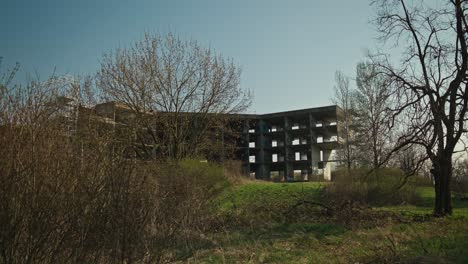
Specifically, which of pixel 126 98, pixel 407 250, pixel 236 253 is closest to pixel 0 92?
pixel 236 253

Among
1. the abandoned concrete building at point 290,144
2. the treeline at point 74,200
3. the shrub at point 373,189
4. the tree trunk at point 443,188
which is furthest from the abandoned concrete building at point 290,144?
the treeline at point 74,200

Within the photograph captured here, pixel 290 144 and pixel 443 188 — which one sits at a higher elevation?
pixel 290 144

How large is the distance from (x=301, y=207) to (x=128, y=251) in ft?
39.4

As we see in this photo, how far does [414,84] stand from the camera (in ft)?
47.1

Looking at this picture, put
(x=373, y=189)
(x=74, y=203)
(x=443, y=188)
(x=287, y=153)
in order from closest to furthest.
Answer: (x=74, y=203) → (x=443, y=188) → (x=373, y=189) → (x=287, y=153)

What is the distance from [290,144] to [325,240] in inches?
1730

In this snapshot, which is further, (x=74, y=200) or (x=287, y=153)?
(x=287, y=153)

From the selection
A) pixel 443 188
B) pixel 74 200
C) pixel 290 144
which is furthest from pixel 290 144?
pixel 74 200

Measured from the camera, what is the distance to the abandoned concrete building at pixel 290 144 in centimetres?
5053

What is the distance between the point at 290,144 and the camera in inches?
2089

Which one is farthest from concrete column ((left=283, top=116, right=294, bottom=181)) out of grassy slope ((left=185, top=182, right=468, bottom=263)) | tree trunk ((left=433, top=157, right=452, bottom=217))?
tree trunk ((left=433, top=157, right=452, bottom=217))

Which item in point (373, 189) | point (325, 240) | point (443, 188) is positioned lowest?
point (325, 240)

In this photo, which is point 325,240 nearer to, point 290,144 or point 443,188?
point 443,188

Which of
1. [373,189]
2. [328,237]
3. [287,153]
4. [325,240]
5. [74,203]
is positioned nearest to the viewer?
[74,203]
